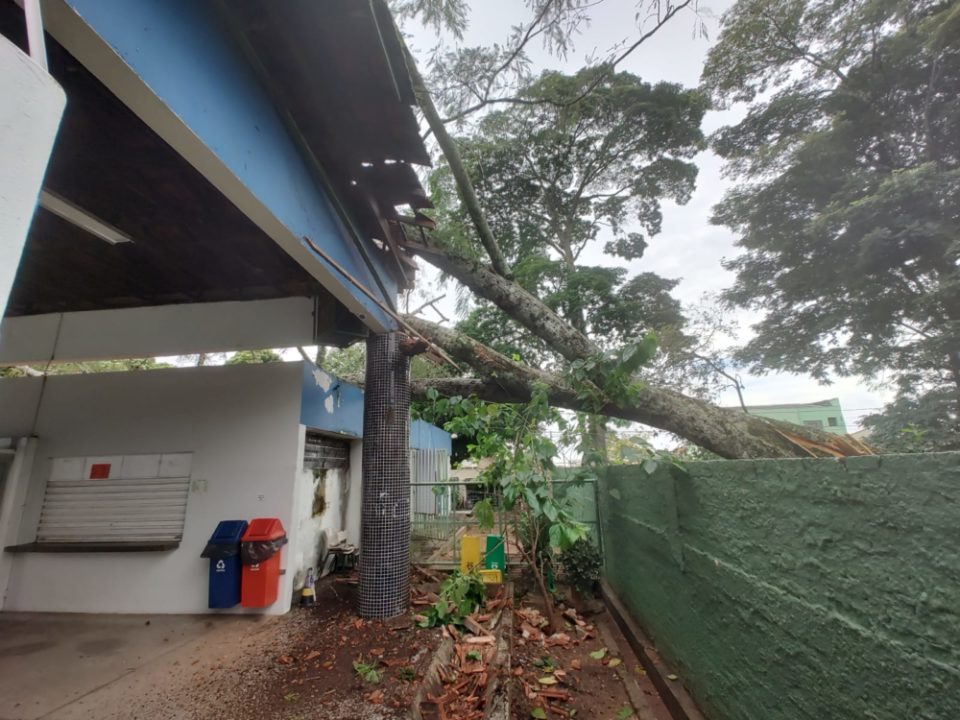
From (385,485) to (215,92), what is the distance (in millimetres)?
4022

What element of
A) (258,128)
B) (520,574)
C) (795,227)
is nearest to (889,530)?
(258,128)

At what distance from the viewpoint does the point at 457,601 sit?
4.55 metres

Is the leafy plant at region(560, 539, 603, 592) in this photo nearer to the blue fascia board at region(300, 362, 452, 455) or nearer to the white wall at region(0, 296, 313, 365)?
the blue fascia board at region(300, 362, 452, 455)

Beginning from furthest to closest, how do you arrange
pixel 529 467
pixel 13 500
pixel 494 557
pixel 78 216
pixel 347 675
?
pixel 494 557
pixel 13 500
pixel 529 467
pixel 78 216
pixel 347 675

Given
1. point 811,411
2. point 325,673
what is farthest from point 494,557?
point 811,411

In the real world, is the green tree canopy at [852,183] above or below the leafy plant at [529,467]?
above

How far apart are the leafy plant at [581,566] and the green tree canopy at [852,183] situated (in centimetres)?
1221

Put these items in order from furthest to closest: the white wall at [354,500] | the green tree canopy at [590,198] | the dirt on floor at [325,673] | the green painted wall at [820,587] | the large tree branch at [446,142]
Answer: the green tree canopy at [590,198], the white wall at [354,500], the large tree branch at [446,142], the dirt on floor at [325,673], the green painted wall at [820,587]

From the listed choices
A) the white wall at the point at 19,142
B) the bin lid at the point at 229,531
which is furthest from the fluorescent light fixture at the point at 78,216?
the bin lid at the point at 229,531

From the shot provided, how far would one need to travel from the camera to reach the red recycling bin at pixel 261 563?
183 inches

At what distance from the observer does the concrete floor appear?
122 inches

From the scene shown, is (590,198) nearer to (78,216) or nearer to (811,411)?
(78,216)

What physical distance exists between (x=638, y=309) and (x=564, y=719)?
30.7ft

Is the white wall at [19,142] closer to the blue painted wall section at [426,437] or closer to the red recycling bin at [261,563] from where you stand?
the red recycling bin at [261,563]
